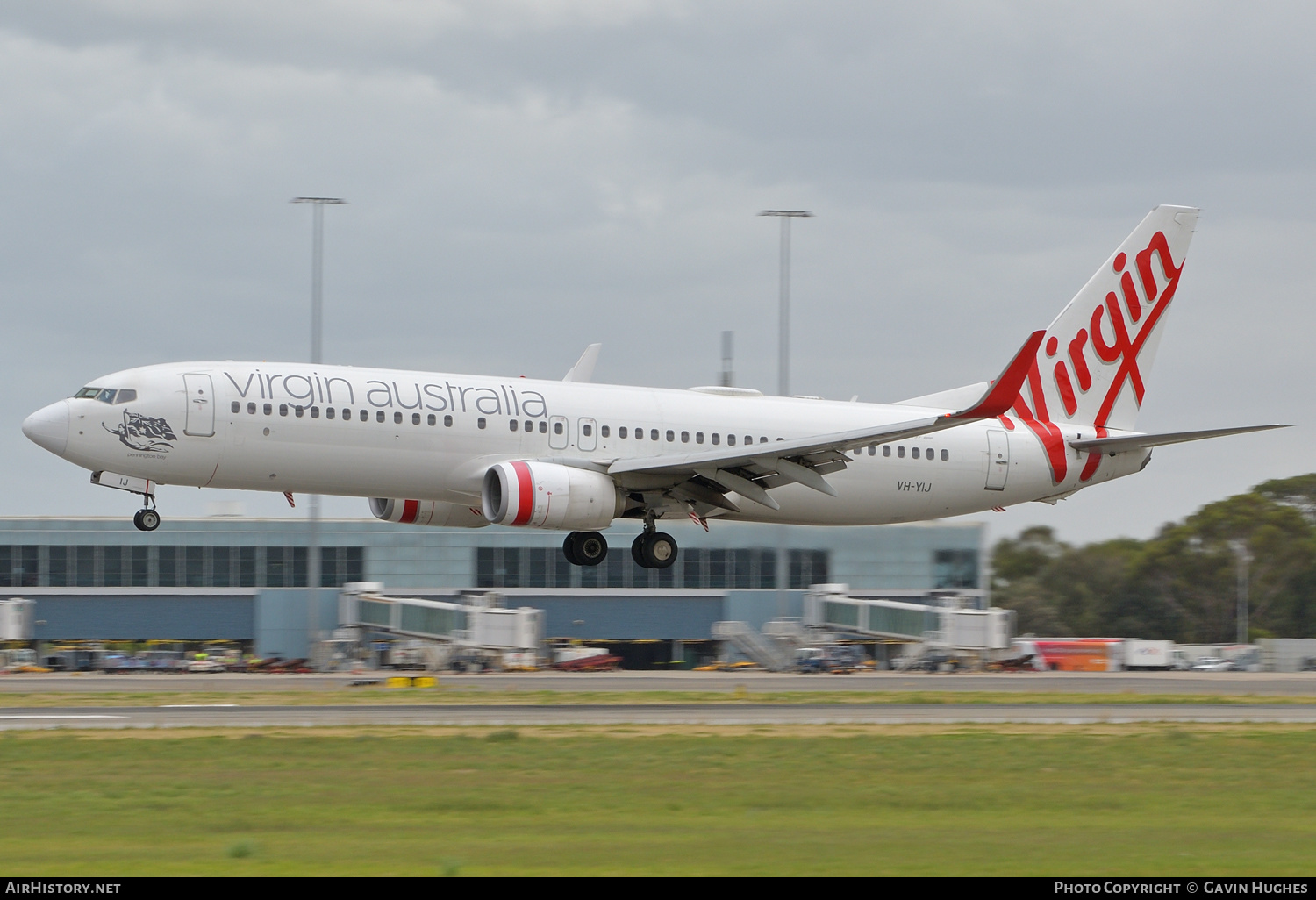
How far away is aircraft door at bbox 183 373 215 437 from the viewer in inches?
1388

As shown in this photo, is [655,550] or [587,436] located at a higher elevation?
[587,436]

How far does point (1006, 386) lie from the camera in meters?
34.6

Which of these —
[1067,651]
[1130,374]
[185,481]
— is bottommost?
[1067,651]

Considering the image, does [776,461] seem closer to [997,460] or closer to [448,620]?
[997,460]

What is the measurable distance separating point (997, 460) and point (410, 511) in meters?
15.8

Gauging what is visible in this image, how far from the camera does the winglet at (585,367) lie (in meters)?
42.8

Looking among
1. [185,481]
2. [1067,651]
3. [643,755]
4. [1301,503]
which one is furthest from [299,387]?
[1301,503]

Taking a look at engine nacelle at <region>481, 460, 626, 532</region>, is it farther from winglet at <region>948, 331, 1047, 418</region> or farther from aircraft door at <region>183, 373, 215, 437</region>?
winglet at <region>948, 331, 1047, 418</region>

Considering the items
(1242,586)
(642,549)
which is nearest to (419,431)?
(642,549)

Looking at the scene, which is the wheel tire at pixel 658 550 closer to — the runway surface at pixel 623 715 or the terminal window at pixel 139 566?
the runway surface at pixel 623 715

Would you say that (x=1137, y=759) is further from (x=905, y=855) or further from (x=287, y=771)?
(x=287, y=771)

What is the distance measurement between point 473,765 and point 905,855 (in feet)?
28.7

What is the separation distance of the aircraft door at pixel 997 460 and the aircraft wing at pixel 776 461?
525 cm
